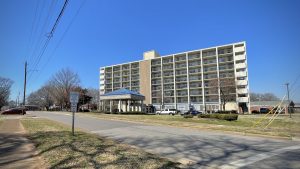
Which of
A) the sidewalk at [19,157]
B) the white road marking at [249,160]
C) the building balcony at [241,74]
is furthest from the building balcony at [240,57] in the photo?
the sidewalk at [19,157]

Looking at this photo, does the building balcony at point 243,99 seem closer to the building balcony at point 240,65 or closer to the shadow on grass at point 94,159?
the building balcony at point 240,65

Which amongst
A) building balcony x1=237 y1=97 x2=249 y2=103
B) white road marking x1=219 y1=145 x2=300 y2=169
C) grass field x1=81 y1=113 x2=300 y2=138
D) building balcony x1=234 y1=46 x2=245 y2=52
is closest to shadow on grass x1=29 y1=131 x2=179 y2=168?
white road marking x1=219 y1=145 x2=300 y2=169

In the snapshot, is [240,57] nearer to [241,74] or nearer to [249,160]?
[241,74]

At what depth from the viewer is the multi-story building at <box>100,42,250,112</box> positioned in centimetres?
7350

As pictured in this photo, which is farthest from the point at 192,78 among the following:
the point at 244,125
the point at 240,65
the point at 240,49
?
the point at 244,125

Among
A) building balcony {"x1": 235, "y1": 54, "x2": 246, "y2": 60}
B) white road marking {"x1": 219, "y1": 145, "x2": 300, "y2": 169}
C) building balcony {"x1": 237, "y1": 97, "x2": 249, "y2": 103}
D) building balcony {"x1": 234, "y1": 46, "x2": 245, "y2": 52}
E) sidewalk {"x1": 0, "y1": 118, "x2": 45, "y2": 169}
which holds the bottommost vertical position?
white road marking {"x1": 219, "y1": 145, "x2": 300, "y2": 169}

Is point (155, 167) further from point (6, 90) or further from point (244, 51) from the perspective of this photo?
point (6, 90)

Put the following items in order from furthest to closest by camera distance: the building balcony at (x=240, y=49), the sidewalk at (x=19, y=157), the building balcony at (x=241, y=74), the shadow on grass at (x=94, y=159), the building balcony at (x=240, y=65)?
the building balcony at (x=240, y=49) < the building balcony at (x=240, y=65) < the building balcony at (x=241, y=74) < the sidewalk at (x=19, y=157) < the shadow on grass at (x=94, y=159)

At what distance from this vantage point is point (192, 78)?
288ft

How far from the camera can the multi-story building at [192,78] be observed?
241 ft

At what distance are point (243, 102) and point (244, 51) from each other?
1604 centimetres

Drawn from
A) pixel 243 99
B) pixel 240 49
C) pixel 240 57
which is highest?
pixel 240 49

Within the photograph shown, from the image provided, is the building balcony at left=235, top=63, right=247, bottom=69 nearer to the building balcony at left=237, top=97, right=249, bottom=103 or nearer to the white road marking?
the building balcony at left=237, top=97, right=249, bottom=103

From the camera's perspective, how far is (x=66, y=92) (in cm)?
7831
